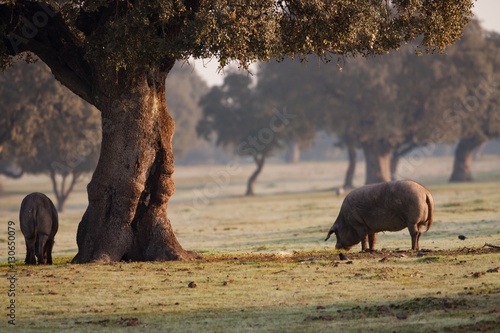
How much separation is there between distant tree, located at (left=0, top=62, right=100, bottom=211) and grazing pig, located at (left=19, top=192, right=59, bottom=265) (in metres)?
30.0

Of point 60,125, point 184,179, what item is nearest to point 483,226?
point 60,125

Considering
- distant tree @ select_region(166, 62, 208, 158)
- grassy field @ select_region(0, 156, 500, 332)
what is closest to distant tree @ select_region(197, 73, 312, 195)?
distant tree @ select_region(166, 62, 208, 158)

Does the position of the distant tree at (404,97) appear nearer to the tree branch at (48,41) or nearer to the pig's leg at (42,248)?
the tree branch at (48,41)

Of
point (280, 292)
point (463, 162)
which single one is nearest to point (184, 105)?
point (463, 162)

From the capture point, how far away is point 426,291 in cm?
1209

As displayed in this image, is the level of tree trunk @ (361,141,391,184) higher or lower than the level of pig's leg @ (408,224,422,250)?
higher

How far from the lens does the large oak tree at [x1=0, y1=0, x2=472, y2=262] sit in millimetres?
16312

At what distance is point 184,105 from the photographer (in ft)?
377

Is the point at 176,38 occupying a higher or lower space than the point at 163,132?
higher

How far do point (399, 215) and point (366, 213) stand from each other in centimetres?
94

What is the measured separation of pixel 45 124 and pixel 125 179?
34092 mm

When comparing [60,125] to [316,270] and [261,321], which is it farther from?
[261,321]

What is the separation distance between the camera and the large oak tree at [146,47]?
1631 cm

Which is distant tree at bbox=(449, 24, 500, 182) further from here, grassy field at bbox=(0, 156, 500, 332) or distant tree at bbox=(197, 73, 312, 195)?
grassy field at bbox=(0, 156, 500, 332)
